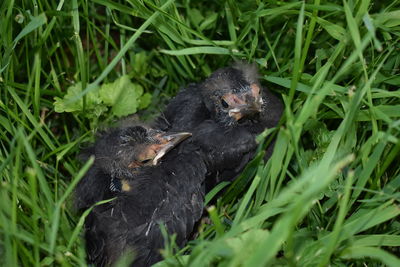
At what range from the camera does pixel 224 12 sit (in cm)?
286

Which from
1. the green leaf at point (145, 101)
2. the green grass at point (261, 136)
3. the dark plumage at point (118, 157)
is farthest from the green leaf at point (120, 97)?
the dark plumage at point (118, 157)

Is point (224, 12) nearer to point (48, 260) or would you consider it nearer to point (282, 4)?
point (282, 4)

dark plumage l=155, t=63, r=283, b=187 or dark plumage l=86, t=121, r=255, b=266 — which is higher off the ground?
dark plumage l=155, t=63, r=283, b=187

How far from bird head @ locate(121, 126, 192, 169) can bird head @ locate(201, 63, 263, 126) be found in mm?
282

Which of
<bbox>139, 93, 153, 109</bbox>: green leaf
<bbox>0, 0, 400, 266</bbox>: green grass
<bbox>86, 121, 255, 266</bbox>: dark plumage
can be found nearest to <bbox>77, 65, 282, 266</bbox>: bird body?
<bbox>86, 121, 255, 266</bbox>: dark plumage

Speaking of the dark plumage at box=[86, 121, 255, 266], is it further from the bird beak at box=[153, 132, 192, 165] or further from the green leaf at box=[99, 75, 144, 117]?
the green leaf at box=[99, 75, 144, 117]

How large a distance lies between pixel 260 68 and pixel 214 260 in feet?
4.03

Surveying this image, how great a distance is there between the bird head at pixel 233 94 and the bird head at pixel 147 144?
282 mm

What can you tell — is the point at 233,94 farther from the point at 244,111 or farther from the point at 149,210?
the point at 149,210

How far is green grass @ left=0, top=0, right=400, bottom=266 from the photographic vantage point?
73.3 inches

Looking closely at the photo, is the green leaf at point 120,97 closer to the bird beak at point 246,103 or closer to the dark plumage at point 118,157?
the dark plumage at point 118,157

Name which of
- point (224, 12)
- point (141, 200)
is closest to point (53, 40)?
point (224, 12)

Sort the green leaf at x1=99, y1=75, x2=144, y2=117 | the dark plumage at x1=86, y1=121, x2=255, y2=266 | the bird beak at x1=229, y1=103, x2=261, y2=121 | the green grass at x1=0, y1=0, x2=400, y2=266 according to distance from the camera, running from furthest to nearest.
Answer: the green leaf at x1=99, y1=75, x2=144, y2=117 → the bird beak at x1=229, y1=103, x2=261, y2=121 → the dark plumage at x1=86, y1=121, x2=255, y2=266 → the green grass at x1=0, y1=0, x2=400, y2=266

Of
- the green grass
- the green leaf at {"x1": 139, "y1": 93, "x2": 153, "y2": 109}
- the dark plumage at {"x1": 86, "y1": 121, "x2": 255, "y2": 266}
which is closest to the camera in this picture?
the green grass
